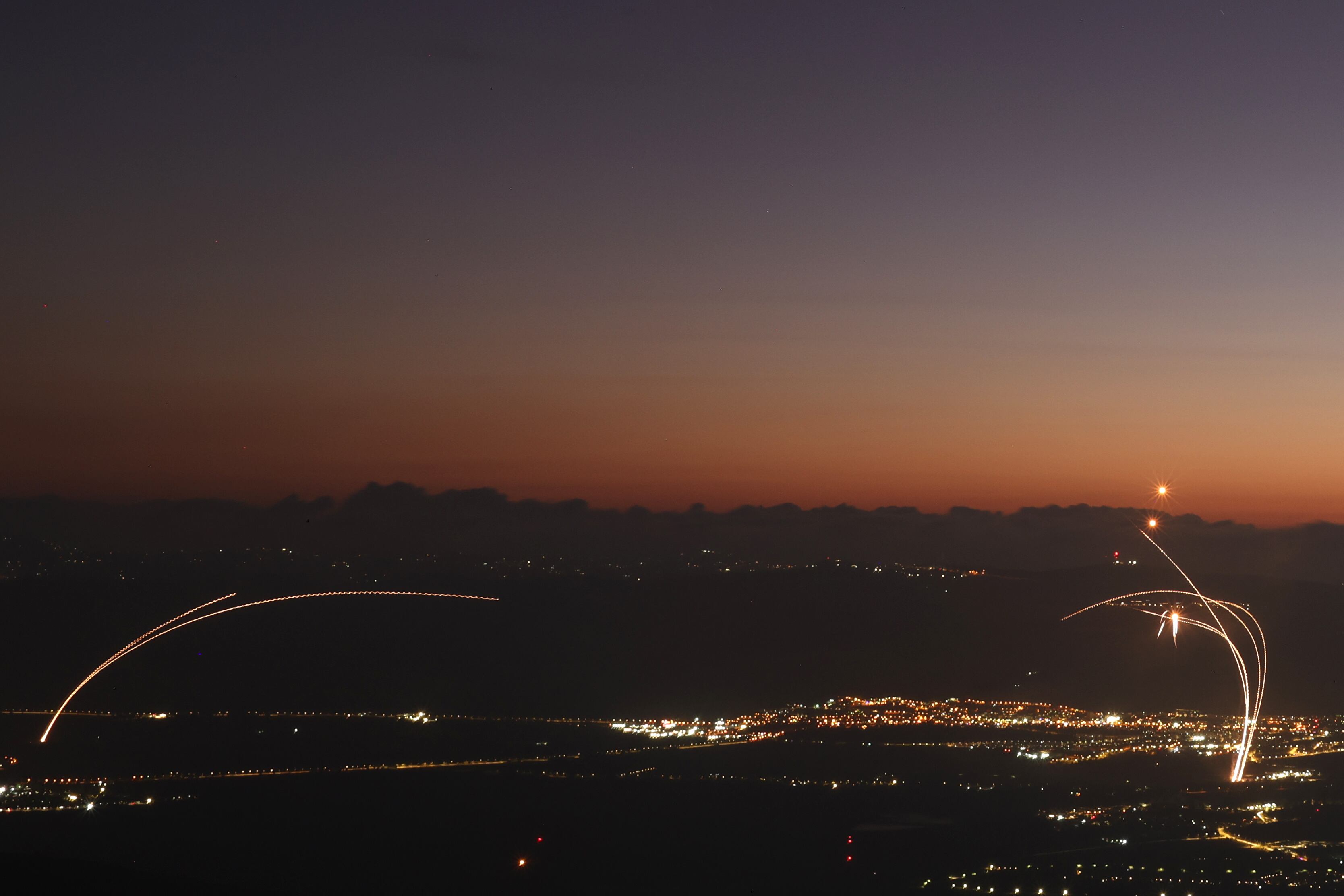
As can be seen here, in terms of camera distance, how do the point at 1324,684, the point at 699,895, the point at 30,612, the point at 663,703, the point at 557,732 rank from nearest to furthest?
the point at 699,895 → the point at 557,732 → the point at 663,703 → the point at 1324,684 → the point at 30,612

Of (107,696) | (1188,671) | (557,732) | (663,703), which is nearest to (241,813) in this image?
(557,732)

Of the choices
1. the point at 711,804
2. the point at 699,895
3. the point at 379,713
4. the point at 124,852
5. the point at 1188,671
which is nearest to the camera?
the point at 699,895

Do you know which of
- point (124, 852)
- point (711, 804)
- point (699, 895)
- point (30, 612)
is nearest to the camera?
point (699, 895)

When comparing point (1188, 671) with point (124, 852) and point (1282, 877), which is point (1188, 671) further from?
point (124, 852)

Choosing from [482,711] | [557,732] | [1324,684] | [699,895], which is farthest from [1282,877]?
[1324,684]

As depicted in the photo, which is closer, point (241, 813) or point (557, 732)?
point (241, 813)

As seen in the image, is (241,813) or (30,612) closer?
(241,813)

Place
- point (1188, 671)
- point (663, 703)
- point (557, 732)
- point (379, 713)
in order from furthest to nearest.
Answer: point (1188, 671)
point (663, 703)
point (379, 713)
point (557, 732)

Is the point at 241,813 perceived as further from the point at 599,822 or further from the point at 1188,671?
the point at 1188,671
